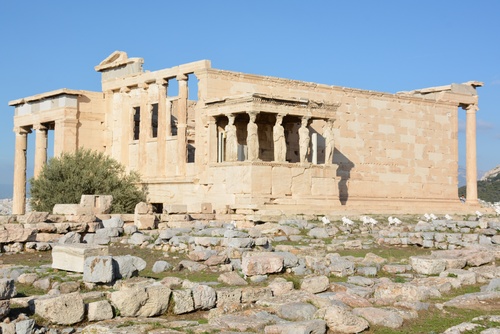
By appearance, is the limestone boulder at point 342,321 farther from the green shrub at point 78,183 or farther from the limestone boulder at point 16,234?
the green shrub at point 78,183

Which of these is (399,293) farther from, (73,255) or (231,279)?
(73,255)

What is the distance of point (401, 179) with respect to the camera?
32.3m

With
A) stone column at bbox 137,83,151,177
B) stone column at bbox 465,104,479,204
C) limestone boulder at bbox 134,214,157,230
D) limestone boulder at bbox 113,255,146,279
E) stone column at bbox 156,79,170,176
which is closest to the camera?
limestone boulder at bbox 113,255,146,279

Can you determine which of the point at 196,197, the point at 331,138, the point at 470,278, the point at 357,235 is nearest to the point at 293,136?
the point at 331,138

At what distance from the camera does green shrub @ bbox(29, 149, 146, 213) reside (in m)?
25.8

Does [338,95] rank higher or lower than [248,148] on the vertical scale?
higher

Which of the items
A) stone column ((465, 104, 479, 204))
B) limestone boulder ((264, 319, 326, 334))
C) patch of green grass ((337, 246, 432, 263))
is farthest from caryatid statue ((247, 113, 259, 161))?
limestone boulder ((264, 319, 326, 334))

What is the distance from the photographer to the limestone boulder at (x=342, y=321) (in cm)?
817

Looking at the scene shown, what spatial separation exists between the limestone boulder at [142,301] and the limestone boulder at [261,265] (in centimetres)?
280

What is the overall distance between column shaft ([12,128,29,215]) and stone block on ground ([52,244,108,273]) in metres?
22.1

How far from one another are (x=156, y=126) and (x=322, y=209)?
10549 mm

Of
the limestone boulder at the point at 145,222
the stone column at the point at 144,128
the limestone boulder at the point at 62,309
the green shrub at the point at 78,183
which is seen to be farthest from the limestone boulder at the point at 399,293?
the stone column at the point at 144,128

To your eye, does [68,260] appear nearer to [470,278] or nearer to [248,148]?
[470,278]

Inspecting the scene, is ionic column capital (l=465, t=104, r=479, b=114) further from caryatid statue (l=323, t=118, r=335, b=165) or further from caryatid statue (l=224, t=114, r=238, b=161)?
caryatid statue (l=224, t=114, r=238, b=161)
